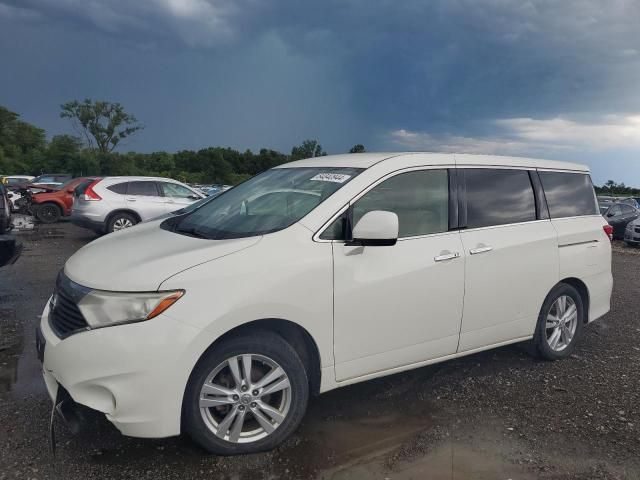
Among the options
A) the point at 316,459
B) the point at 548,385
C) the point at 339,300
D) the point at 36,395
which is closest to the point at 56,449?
the point at 36,395

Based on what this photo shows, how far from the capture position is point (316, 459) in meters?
3.12

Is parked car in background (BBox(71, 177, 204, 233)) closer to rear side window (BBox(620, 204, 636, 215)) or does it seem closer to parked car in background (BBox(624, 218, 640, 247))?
parked car in background (BBox(624, 218, 640, 247))

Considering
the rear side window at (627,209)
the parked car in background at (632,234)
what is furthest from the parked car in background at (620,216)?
the parked car in background at (632,234)

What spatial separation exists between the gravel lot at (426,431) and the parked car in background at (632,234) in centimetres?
1224

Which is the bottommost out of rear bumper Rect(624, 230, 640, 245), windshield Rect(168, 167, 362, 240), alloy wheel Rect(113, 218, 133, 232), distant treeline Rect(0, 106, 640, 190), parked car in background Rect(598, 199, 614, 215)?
rear bumper Rect(624, 230, 640, 245)

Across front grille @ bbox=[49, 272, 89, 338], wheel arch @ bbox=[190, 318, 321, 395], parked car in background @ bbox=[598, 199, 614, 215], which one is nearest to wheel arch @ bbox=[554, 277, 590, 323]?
wheel arch @ bbox=[190, 318, 321, 395]

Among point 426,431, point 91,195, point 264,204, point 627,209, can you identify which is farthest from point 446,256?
point 627,209

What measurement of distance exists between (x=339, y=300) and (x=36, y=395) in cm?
240

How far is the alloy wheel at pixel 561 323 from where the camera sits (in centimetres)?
470

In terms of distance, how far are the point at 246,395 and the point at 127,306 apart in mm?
829

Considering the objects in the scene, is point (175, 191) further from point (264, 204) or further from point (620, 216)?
point (620, 216)

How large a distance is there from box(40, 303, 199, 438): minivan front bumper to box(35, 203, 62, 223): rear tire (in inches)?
680

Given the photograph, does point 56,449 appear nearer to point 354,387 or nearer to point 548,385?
point 354,387

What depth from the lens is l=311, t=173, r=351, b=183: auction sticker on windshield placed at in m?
3.60
